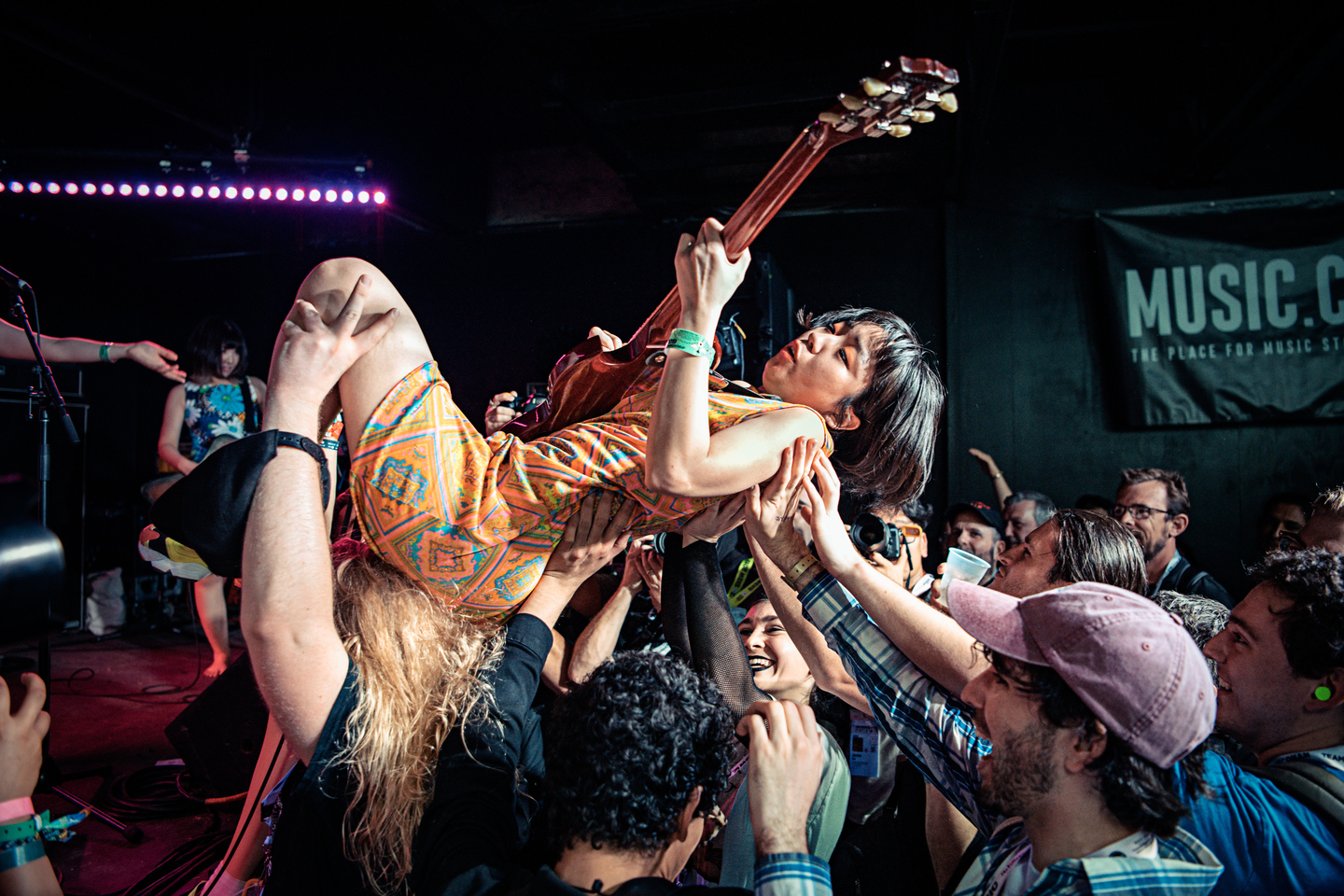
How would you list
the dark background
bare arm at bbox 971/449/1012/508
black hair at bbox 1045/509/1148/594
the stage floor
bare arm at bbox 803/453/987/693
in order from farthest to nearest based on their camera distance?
bare arm at bbox 971/449/1012/508 → the dark background → the stage floor → black hair at bbox 1045/509/1148/594 → bare arm at bbox 803/453/987/693

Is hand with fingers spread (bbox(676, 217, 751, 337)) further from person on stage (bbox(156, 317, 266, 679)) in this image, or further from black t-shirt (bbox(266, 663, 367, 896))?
person on stage (bbox(156, 317, 266, 679))

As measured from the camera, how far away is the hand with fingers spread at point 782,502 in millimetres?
1695

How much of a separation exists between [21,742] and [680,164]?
4.45 meters

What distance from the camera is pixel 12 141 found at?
5422 millimetres

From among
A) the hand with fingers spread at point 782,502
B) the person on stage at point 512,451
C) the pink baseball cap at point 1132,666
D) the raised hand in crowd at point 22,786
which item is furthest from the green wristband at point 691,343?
the raised hand in crowd at point 22,786

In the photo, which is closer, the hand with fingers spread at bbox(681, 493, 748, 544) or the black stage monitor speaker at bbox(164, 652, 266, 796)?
the hand with fingers spread at bbox(681, 493, 748, 544)

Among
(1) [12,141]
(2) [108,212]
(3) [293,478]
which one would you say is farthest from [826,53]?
(2) [108,212]

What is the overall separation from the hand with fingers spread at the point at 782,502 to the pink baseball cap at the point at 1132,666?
58 cm

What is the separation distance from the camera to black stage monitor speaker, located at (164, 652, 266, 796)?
2.78 meters

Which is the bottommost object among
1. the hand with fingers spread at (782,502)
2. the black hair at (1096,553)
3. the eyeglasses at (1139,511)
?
the eyeglasses at (1139,511)

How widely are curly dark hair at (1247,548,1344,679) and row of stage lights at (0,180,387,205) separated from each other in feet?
17.3

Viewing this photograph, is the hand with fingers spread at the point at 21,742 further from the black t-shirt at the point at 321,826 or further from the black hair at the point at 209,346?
the black hair at the point at 209,346

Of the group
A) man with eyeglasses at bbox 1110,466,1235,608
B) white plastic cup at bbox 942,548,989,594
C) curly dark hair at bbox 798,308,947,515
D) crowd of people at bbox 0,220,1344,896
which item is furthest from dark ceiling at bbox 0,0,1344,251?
crowd of people at bbox 0,220,1344,896

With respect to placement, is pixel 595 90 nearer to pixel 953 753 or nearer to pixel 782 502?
pixel 782 502
